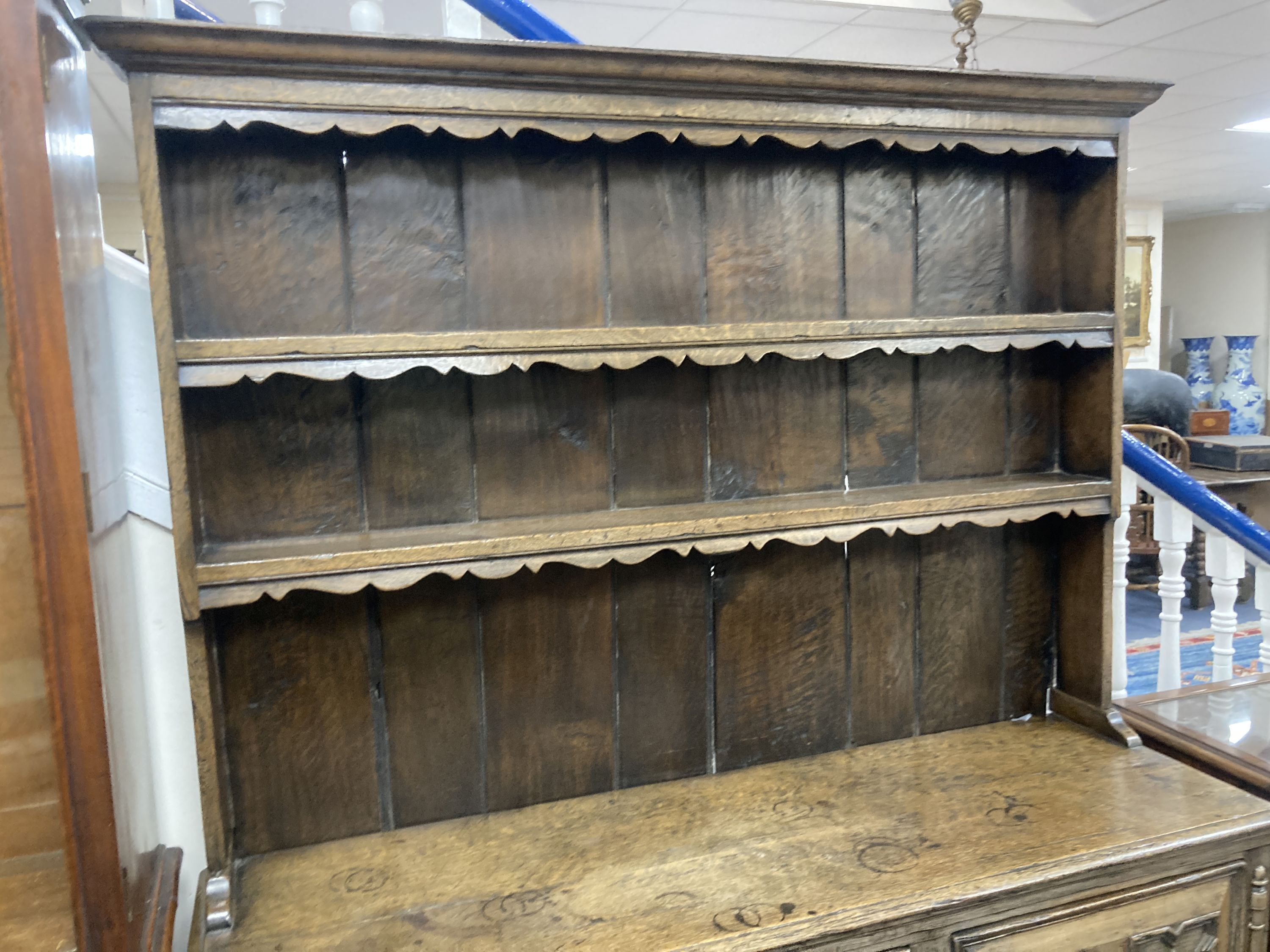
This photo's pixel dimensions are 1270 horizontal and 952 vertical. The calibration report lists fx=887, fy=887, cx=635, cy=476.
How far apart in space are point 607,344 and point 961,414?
0.71 metres

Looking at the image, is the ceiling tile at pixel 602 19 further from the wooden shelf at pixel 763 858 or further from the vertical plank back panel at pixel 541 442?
the wooden shelf at pixel 763 858

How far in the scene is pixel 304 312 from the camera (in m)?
1.23

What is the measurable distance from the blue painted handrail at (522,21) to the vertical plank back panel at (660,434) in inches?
20.3

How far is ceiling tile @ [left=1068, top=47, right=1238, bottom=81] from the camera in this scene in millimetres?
3740

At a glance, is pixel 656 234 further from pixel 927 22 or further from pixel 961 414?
pixel 927 22

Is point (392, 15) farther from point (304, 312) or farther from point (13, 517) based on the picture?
point (13, 517)

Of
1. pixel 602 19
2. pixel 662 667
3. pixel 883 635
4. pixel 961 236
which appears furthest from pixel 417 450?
pixel 602 19

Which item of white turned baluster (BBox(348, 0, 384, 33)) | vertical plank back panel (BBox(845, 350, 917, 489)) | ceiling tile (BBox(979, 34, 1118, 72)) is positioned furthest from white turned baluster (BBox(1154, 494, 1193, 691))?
ceiling tile (BBox(979, 34, 1118, 72))

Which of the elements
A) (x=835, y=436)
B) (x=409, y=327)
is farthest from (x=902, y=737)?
(x=409, y=327)

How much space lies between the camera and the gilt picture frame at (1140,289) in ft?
24.8

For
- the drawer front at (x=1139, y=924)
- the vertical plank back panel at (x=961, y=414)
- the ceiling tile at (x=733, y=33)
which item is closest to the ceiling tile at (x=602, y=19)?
the ceiling tile at (x=733, y=33)

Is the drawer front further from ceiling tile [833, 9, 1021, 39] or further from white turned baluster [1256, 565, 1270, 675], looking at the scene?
ceiling tile [833, 9, 1021, 39]

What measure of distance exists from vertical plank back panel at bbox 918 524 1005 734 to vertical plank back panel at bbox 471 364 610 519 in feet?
2.06

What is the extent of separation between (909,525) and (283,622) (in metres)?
0.95
